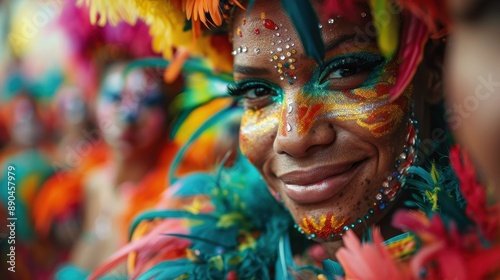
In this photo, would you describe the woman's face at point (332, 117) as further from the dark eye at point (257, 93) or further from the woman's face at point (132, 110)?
the woman's face at point (132, 110)

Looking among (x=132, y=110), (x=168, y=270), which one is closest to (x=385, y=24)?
(x=168, y=270)

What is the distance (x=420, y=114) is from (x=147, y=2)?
2.40 ft

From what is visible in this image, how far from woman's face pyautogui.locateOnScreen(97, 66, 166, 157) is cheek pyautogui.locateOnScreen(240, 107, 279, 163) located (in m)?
1.31

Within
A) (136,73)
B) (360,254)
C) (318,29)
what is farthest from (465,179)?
(136,73)

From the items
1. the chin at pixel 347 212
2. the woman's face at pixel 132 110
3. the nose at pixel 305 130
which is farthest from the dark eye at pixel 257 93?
the woman's face at pixel 132 110

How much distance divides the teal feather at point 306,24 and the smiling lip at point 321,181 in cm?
25

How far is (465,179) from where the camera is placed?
46.5 inches

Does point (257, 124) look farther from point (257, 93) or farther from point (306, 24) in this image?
point (306, 24)

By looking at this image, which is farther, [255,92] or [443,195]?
[255,92]

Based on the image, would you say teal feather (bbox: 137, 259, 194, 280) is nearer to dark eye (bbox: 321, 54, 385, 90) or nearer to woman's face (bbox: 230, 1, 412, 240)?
woman's face (bbox: 230, 1, 412, 240)

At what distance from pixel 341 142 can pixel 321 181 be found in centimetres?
10

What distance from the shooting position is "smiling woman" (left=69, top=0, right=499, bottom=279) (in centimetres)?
118

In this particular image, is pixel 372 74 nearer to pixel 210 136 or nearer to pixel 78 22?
pixel 210 136

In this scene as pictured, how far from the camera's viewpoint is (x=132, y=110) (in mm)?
2820
